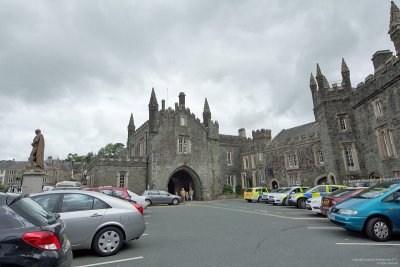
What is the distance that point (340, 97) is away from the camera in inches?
1035

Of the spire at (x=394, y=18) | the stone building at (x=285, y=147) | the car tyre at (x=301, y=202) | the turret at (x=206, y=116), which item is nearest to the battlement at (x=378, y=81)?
the stone building at (x=285, y=147)

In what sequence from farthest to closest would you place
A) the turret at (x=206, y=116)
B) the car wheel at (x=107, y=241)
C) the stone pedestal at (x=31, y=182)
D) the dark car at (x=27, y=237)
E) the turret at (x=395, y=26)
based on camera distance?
the turret at (x=206, y=116), the turret at (x=395, y=26), the stone pedestal at (x=31, y=182), the car wheel at (x=107, y=241), the dark car at (x=27, y=237)

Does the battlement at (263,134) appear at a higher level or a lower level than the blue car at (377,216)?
higher

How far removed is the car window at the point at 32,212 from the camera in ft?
12.3

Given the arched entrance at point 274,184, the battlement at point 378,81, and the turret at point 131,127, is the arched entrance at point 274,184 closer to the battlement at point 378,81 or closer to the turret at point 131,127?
the battlement at point 378,81

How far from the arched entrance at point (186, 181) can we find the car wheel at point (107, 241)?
26965mm

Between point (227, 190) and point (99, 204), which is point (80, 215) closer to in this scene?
point (99, 204)

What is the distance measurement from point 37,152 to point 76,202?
30.7ft

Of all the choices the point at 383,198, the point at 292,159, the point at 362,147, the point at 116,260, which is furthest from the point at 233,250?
the point at 292,159

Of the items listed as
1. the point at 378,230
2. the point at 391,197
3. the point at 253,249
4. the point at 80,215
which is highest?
the point at 391,197

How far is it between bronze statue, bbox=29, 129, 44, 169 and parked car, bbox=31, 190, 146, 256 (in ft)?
28.5

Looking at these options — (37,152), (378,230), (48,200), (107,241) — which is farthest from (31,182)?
(378,230)

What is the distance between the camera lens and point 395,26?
1966 cm

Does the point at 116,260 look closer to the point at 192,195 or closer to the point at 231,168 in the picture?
the point at 192,195
